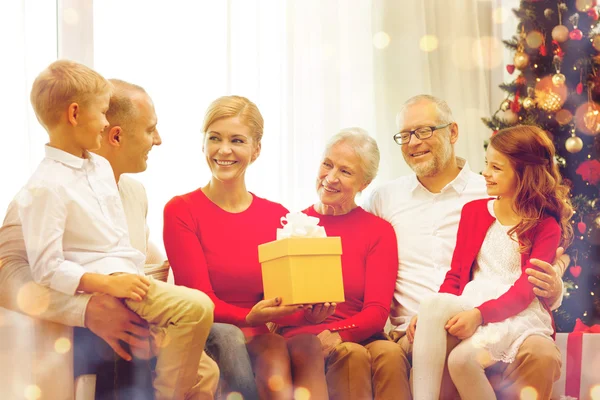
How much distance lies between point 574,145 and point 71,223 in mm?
2619

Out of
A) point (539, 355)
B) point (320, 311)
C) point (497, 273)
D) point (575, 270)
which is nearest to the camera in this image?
point (539, 355)

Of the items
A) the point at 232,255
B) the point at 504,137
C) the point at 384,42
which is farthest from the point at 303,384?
the point at 384,42

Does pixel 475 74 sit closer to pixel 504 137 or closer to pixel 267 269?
pixel 504 137

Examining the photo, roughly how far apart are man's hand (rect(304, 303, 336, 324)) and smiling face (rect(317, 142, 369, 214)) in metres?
0.51

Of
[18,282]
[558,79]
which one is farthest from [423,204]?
[18,282]

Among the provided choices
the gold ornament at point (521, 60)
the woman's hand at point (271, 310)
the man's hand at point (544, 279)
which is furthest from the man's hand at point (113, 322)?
the gold ornament at point (521, 60)

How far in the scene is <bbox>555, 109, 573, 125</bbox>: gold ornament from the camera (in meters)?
3.80

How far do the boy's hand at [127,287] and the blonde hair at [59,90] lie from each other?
19.5 inches

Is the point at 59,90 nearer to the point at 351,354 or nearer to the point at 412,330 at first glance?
the point at 351,354

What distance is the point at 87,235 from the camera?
2.07m

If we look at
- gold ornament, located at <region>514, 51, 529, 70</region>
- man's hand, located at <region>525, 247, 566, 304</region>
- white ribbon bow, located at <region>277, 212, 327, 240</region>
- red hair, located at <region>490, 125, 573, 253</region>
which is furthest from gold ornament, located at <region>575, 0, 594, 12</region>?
white ribbon bow, located at <region>277, 212, 327, 240</region>

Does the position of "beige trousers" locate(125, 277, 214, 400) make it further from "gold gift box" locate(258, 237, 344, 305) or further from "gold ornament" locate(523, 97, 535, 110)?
"gold ornament" locate(523, 97, 535, 110)

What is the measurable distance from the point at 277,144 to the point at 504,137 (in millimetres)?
1561

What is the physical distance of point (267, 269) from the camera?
245 centimetres
